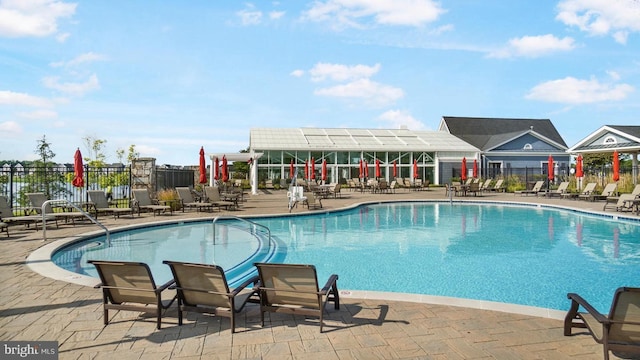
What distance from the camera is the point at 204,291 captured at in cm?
369

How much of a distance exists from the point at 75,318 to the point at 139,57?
10.3 metres

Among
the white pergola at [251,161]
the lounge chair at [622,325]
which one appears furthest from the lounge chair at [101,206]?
the lounge chair at [622,325]

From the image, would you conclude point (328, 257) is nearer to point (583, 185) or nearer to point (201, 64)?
point (201, 64)

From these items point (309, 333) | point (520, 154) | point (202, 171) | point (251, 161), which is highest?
point (520, 154)

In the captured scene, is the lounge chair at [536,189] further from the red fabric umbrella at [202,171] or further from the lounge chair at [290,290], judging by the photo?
the lounge chair at [290,290]

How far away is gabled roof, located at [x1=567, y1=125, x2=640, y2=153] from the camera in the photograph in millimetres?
21605

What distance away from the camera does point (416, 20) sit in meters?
13.2

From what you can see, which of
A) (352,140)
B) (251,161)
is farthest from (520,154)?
(251,161)

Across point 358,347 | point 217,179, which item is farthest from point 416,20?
point 217,179

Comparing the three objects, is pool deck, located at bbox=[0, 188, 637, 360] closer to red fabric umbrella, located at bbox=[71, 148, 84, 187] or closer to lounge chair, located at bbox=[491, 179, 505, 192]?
red fabric umbrella, located at bbox=[71, 148, 84, 187]

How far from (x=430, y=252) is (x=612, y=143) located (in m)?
20.5

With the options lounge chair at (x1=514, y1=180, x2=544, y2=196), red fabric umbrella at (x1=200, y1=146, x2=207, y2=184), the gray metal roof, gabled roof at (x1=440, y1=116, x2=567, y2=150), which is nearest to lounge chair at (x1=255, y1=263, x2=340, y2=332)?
red fabric umbrella at (x1=200, y1=146, x2=207, y2=184)

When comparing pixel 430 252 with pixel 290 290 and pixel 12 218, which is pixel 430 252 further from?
pixel 12 218

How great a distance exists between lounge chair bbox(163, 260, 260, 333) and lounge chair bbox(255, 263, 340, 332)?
19cm
